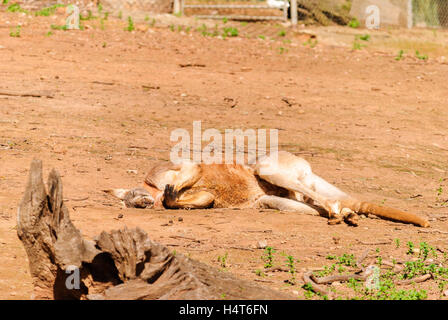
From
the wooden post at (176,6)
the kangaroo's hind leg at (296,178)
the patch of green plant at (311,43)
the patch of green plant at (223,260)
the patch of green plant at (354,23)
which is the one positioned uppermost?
the wooden post at (176,6)

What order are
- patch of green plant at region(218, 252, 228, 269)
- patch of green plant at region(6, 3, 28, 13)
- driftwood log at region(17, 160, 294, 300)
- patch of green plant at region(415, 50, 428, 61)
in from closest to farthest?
driftwood log at region(17, 160, 294, 300) → patch of green plant at region(218, 252, 228, 269) → patch of green plant at region(6, 3, 28, 13) → patch of green plant at region(415, 50, 428, 61)

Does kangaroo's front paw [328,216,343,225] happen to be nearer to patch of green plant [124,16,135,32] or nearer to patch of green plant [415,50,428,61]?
patch of green plant [124,16,135,32]

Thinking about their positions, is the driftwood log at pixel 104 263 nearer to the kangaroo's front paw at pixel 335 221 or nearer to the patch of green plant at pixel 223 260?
the patch of green plant at pixel 223 260

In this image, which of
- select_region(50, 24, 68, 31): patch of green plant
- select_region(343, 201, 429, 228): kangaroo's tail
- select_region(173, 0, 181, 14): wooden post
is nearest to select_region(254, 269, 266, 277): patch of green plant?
select_region(343, 201, 429, 228): kangaroo's tail

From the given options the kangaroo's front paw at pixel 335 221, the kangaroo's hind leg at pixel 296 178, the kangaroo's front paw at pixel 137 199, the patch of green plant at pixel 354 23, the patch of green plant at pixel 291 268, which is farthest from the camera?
the patch of green plant at pixel 354 23

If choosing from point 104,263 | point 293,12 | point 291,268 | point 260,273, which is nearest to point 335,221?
point 291,268

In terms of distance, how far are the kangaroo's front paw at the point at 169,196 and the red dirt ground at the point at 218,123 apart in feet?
0.54

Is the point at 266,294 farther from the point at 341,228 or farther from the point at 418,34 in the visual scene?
the point at 418,34

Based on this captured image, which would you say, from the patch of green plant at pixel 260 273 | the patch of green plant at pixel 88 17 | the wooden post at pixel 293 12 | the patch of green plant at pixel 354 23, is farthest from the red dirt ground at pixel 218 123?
the patch of green plant at pixel 354 23

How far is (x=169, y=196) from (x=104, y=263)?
2.72 metres

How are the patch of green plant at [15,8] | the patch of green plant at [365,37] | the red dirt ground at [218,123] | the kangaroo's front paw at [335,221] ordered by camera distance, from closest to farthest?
the red dirt ground at [218,123] → the kangaroo's front paw at [335,221] → the patch of green plant at [15,8] → the patch of green plant at [365,37]

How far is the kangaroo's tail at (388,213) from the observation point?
6.95 meters

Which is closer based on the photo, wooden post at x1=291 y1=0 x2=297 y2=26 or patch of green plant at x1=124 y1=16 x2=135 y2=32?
patch of green plant at x1=124 y1=16 x2=135 y2=32

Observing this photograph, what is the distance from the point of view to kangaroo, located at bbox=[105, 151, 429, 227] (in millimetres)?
7277
